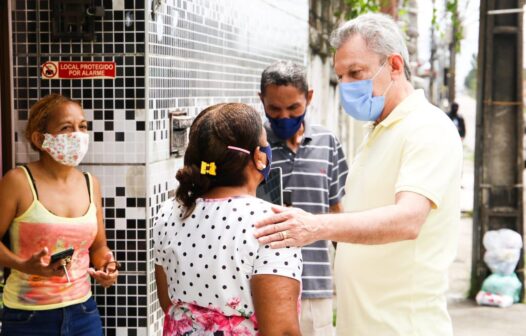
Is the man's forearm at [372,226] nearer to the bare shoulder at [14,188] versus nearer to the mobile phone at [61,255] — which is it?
the mobile phone at [61,255]

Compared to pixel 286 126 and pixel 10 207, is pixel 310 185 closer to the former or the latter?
pixel 286 126

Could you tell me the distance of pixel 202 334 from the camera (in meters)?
2.92

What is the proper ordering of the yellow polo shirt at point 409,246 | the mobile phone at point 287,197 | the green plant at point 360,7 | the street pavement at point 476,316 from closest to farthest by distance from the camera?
the yellow polo shirt at point 409,246 → the mobile phone at point 287,197 → the street pavement at point 476,316 → the green plant at point 360,7

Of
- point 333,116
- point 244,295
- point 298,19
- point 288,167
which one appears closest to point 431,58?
point 333,116

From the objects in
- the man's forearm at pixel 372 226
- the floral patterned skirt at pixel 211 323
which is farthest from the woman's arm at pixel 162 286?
the man's forearm at pixel 372 226

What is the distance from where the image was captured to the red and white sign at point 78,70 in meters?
4.23

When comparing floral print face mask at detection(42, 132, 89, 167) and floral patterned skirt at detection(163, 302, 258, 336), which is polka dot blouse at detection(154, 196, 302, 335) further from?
floral print face mask at detection(42, 132, 89, 167)

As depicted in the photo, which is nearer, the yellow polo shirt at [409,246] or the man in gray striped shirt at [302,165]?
the yellow polo shirt at [409,246]

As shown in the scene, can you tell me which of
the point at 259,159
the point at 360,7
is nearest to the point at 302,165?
the point at 259,159

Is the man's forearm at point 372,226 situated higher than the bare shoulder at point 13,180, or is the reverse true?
the bare shoulder at point 13,180

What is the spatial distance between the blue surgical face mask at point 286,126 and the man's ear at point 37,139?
1.37m

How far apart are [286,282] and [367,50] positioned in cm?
99

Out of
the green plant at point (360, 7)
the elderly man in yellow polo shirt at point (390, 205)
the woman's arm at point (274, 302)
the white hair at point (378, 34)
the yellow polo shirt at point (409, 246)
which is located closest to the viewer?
the woman's arm at point (274, 302)

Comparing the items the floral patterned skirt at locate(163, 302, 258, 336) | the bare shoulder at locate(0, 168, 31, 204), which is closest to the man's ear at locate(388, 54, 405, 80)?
the floral patterned skirt at locate(163, 302, 258, 336)
